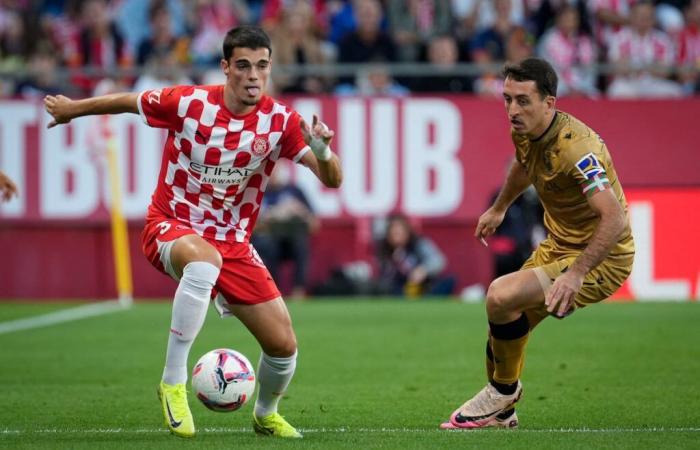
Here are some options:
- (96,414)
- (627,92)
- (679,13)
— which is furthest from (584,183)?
(679,13)

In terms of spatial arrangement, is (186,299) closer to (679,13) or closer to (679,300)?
(679,300)

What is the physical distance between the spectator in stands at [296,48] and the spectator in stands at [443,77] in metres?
1.50

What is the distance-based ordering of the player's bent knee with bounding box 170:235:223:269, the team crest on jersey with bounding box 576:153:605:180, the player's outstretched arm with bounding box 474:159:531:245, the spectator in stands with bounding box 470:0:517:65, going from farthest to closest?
the spectator in stands with bounding box 470:0:517:65 → the player's outstretched arm with bounding box 474:159:531:245 → the player's bent knee with bounding box 170:235:223:269 → the team crest on jersey with bounding box 576:153:605:180

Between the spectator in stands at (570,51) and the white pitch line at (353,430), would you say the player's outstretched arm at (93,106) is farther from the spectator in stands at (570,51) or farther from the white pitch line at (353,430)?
the spectator in stands at (570,51)

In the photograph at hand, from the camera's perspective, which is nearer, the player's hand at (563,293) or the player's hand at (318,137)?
the player's hand at (563,293)

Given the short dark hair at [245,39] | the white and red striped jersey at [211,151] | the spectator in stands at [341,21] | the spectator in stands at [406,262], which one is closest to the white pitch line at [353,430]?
the white and red striped jersey at [211,151]

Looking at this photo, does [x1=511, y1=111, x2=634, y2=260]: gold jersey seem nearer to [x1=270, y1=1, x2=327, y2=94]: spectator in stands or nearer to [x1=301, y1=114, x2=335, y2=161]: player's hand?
[x1=301, y1=114, x2=335, y2=161]: player's hand

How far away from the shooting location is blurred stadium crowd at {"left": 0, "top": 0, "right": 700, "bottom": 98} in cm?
1841

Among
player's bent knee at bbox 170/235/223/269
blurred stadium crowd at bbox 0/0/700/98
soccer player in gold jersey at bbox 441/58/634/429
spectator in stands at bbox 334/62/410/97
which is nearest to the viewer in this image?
soccer player in gold jersey at bbox 441/58/634/429

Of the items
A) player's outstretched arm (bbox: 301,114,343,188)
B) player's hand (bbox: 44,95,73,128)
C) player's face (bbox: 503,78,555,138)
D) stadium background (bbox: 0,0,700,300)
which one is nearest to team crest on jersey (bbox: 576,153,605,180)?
player's face (bbox: 503,78,555,138)

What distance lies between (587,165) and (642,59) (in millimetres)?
12238

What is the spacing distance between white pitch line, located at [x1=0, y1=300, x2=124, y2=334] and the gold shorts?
7.96m

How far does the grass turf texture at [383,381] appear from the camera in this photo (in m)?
7.28

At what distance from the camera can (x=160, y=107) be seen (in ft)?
24.7
